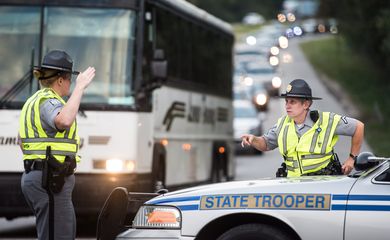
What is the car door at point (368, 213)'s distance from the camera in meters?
7.43

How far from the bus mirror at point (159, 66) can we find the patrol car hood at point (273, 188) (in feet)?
18.7

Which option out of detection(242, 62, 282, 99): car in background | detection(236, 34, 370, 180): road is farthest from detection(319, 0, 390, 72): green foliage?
detection(242, 62, 282, 99): car in background

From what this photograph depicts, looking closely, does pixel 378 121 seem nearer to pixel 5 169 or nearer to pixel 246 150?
pixel 246 150

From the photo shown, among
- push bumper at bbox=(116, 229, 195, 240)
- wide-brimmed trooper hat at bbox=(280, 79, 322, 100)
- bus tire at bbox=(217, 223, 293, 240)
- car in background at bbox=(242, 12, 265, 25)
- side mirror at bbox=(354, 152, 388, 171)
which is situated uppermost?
car in background at bbox=(242, 12, 265, 25)

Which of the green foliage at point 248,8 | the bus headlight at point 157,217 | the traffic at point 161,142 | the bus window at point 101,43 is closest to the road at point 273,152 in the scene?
the traffic at point 161,142

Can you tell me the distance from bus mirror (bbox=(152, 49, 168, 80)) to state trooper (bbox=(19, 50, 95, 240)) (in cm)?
572

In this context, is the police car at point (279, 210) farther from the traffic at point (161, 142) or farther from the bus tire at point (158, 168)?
the bus tire at point (158, 168)

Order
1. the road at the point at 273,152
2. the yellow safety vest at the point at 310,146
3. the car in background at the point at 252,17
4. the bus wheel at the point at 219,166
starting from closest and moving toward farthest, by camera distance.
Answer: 1. the yellow safety vest at the point at 310,146
2. the road at the point at 273,152
3. the bus wheel at the point at 219,166
4. the car in background at the point at 252,17

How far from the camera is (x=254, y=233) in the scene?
764 centimetres

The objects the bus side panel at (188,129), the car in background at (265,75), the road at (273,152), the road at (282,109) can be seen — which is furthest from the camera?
the car in background at (265,75)

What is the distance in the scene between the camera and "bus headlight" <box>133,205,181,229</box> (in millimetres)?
7844

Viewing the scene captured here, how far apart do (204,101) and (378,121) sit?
18.5 meters

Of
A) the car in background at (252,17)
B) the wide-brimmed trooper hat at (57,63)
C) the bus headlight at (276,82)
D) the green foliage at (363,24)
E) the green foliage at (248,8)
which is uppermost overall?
the green foliage at (248,8)

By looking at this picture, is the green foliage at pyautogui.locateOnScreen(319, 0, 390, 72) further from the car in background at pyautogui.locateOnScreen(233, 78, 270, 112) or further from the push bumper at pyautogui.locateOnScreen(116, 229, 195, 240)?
the push bumper at pyautogui.locateOnScreen(116, 229, 195, 240)
